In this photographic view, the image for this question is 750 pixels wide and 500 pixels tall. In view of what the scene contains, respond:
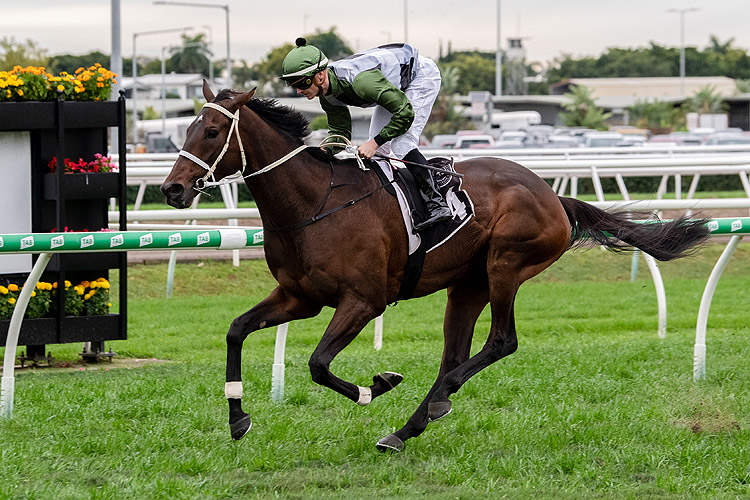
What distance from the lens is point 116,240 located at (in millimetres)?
5148

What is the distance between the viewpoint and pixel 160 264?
12664mm

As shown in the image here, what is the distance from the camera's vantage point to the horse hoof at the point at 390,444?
4.82 metres

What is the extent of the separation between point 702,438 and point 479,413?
1.15 metres

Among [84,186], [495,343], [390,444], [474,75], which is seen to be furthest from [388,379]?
[474,75]

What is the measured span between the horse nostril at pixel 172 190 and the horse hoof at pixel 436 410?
1.58m

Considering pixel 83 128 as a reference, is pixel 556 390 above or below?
below

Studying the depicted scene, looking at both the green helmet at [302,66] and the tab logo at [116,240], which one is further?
the tab logo at [116,240]

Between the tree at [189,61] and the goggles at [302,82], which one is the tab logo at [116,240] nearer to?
the goggles at [302,82]

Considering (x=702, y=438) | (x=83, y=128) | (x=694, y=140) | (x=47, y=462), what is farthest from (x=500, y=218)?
(x=694, y=140)

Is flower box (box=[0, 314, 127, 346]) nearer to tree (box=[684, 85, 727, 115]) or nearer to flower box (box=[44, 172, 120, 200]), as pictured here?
flower box (box=[44, 172, 120, 200])

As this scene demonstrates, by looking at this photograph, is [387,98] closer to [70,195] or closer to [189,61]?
[70,195]

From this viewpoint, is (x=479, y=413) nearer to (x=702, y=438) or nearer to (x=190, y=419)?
(x=702, y=438)

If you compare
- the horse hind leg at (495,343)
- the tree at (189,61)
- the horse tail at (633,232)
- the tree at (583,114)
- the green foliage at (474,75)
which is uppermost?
the tree at (189,61)

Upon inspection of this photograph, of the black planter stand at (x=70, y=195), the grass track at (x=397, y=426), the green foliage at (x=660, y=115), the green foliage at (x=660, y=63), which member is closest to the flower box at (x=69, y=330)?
the black planter stand at (x=70, y=195)
